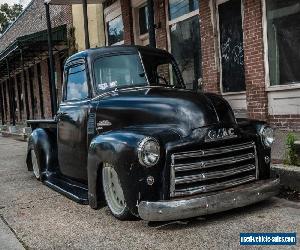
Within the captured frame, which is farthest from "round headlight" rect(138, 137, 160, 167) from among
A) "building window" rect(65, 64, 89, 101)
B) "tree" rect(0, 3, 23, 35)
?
"tree" rect(0, 3, 23, 35)

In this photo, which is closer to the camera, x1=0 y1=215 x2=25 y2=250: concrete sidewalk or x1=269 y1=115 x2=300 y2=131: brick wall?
x1=0 y1=215 x2=25 y2=250: concrete sidewalk

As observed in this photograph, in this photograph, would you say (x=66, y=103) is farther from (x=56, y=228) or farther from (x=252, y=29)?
(x=252, y=29)

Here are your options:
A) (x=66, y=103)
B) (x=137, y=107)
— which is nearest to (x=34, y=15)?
(x=66, y=103)

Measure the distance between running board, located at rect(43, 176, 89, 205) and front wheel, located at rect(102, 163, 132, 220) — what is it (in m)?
0.40

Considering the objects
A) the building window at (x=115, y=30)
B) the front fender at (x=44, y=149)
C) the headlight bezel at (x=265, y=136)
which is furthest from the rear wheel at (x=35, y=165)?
the building window at (x=115, y=30)

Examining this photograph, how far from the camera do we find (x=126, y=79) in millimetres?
5656

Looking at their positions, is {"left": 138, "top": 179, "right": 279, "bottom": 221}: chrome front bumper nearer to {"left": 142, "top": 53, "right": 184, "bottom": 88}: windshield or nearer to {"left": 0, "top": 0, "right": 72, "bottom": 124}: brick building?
{"left": 142, "top": 53, "right": 184, "bottom": 88}: windshield

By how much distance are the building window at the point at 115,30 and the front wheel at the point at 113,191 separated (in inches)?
459

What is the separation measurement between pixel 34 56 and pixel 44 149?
16.6m

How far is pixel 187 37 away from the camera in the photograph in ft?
40.7

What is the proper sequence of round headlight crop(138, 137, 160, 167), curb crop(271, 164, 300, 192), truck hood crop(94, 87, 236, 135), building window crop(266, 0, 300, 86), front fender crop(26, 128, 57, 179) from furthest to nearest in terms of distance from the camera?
building window crop(266, 0, 300, 86), front fender crop(26, 128, 57, 179), curb crop(271, 164, 300, 192), truck hood crop(94, 87, 236, 135), round headlight crop(138, 137, 160, 167)

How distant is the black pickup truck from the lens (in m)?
4.28

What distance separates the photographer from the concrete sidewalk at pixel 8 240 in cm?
437

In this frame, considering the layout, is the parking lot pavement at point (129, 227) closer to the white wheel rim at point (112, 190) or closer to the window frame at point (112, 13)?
the white wheel rim at point (112, 190)
